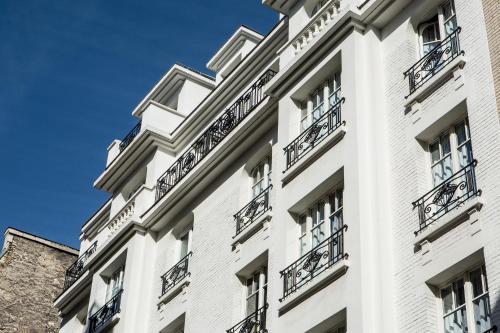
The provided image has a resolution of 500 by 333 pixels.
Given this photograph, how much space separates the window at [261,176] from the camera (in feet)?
80.2

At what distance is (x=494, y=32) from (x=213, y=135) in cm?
1043

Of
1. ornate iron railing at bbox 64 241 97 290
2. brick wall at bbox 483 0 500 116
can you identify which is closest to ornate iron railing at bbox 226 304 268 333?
brick wall at bbox 483 0 500 116

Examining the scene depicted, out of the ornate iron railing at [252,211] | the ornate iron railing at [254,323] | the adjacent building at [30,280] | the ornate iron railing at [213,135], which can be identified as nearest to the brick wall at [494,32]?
the ornate iron railing at [252,211]

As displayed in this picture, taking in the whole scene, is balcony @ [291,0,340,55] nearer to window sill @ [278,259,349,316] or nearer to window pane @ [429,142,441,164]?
window pane @ [429,142,441,164]

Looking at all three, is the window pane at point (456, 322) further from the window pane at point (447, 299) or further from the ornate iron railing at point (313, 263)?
the ornate iron railing at point (313, 263)

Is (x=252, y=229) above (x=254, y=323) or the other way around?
above

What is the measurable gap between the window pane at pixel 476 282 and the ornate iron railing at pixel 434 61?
14.4ft

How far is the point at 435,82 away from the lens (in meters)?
19.2

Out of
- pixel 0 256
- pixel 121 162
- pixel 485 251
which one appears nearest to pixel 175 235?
pixel 121 162

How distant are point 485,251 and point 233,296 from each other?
26.4 ft

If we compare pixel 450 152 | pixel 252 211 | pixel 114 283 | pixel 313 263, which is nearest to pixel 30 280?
Result: pixel 114 283

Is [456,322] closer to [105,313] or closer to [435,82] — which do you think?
[435,82]

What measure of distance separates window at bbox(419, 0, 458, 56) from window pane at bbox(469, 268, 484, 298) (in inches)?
213

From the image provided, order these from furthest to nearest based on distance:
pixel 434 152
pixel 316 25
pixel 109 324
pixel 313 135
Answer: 1. pixel 109 324
2. pixel 316 25
3. pixel 313 135
4. pixel 434 152
